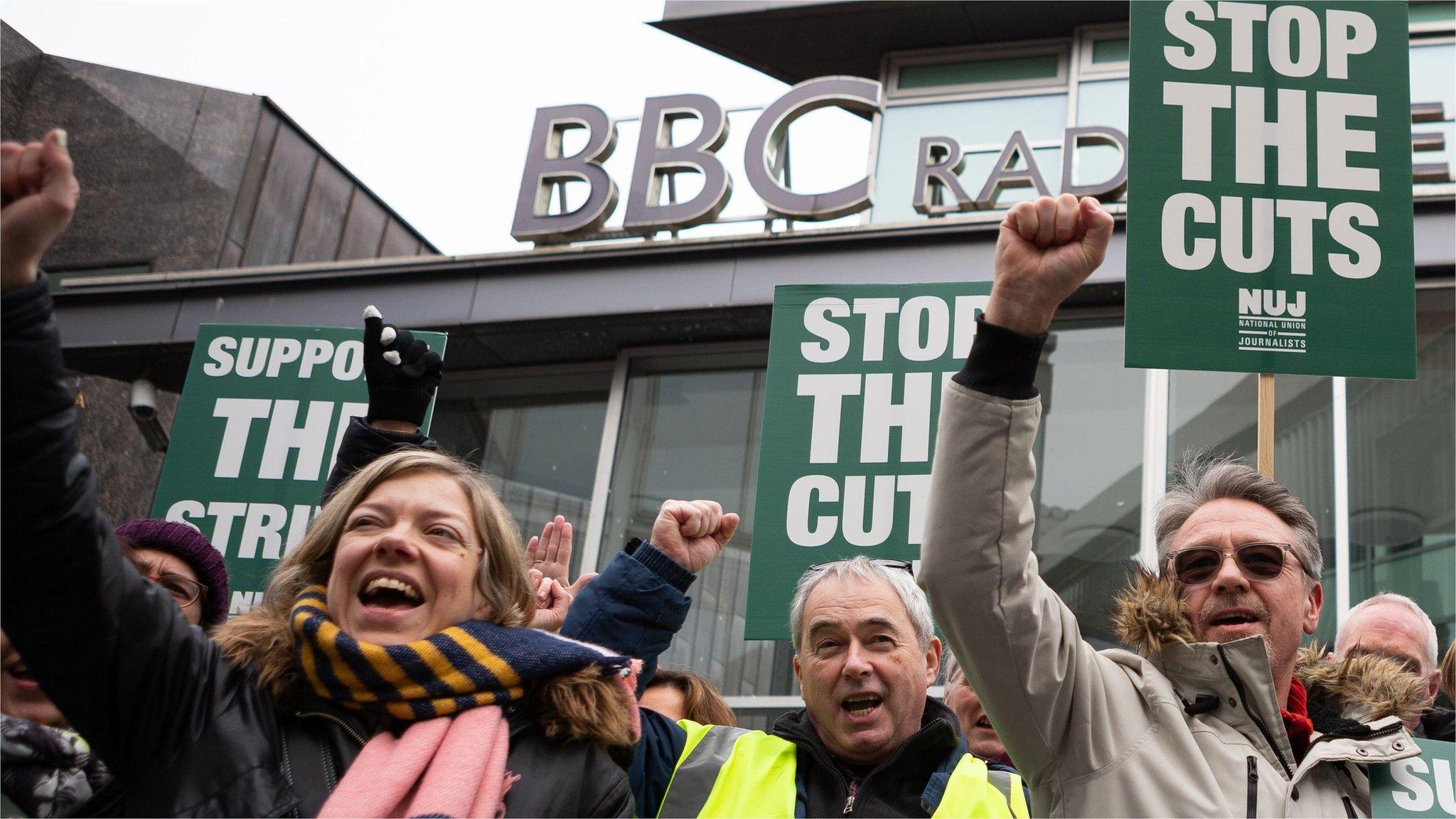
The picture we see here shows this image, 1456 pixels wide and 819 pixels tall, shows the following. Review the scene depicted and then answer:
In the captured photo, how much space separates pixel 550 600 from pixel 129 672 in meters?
1.52

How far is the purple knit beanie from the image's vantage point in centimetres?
294

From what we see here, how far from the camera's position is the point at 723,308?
7.93 m

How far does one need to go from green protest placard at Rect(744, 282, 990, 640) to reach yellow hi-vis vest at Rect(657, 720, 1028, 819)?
4.96 ft

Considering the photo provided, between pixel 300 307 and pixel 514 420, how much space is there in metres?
1.50

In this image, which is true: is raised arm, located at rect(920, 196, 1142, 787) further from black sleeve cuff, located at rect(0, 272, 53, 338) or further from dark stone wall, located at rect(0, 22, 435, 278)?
dark stone wall, located at rect(0, 22, 435, 278)

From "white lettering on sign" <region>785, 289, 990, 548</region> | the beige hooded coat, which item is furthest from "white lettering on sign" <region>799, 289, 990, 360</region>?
the beige hooded coat

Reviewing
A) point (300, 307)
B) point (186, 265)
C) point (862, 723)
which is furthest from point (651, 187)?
point (862, 723)

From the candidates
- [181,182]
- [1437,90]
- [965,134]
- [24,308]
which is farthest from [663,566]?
[181,182]

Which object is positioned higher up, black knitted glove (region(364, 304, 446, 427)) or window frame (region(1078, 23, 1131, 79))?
window frame (region(1078, 23, 1131, 79))

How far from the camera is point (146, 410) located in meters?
8.81

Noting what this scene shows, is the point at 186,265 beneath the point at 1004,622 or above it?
above

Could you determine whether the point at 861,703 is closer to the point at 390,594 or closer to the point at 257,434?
the point at 390,594

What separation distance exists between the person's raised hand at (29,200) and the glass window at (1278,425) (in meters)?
6.41

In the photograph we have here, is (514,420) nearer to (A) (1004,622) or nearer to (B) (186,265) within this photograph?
(B) (186,265)
